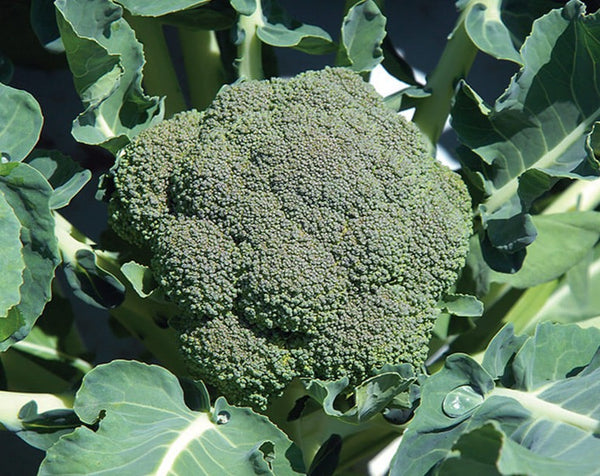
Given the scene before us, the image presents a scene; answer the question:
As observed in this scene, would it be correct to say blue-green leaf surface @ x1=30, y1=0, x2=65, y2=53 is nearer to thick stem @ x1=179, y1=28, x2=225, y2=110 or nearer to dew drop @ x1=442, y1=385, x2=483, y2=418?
thick stem @ x1=179, y1=28, x2=225, y2=110

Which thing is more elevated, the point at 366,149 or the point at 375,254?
the point at 366,149

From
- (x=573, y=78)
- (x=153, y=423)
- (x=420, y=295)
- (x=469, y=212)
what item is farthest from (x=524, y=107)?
(x=153, y=423)

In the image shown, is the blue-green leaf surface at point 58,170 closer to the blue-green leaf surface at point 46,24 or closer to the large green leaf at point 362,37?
the blue-green leaf surface at point 46,24

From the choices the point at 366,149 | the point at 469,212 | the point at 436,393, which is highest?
the point at 366,149

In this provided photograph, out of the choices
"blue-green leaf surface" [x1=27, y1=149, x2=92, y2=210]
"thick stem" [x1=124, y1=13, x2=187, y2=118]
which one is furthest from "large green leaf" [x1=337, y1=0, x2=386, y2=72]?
"blue-green leaf surface" [x1=27, y1=149, x2=92, y2=210]

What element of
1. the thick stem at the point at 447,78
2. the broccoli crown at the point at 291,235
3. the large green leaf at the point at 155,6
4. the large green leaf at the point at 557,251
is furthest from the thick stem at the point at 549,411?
the large green leaf at the point at 155,6

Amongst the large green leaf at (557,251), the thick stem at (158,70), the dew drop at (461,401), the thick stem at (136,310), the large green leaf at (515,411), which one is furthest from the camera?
the thick stem at (158,70)

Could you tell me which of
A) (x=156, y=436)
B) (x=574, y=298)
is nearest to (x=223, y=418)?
(x=156, y=436)

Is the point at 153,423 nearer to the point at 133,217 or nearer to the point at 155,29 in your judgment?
the point at 133,217
